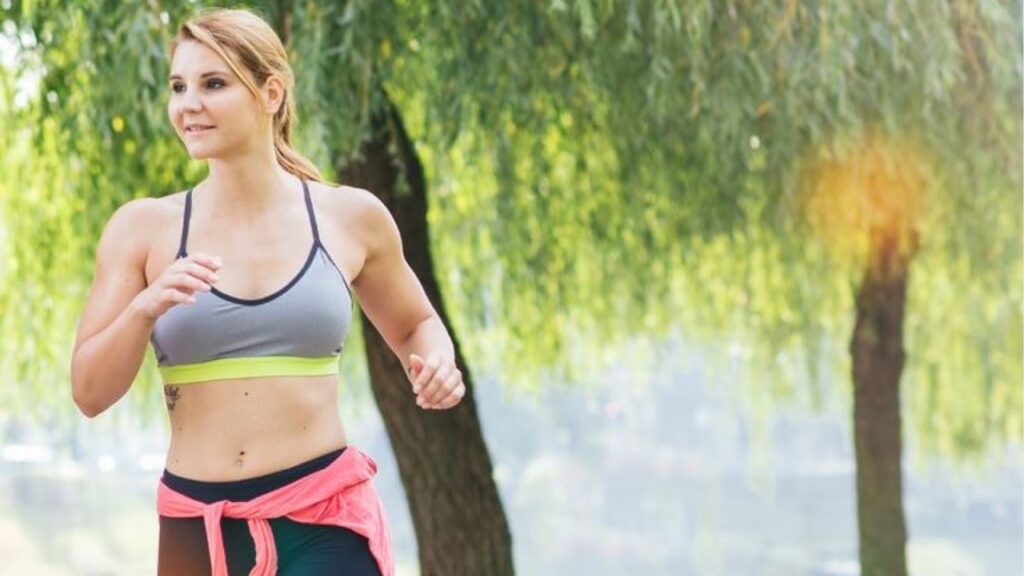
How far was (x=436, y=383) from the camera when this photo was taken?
9.14ft

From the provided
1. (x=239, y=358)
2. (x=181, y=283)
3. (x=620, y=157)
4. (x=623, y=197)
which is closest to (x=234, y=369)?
(x=239, y=358)

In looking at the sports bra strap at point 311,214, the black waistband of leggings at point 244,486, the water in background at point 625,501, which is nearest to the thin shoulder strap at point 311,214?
the sports bra strap at point 311,214

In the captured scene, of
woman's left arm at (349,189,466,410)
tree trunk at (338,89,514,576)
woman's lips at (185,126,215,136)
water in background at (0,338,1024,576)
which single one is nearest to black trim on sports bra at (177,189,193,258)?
woman's lips at (185,126,215,136)

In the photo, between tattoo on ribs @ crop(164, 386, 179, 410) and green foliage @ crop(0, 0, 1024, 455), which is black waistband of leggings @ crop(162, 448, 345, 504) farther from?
green foliage @ crop(0, 0, 1024, 455)

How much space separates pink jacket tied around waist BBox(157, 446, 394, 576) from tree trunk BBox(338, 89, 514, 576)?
3.99 metres

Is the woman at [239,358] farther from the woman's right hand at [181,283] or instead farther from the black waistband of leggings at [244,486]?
the woman's right hand at [181,283]

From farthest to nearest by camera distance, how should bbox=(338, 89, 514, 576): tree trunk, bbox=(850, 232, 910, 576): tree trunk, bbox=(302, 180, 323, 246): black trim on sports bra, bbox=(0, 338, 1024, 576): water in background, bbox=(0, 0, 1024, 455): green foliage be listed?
1. bbox=(0, 338, 1024, 576): water in background
2. bbox=(850, 232, 910, 576): tree trunk
3. bbox=(338, 89, 514, 576): tree trunk
4. bbox=(0, 0, 1024, 455): green foliage
5. bbox=(302, 180, 323, 246): black trim on sports bra

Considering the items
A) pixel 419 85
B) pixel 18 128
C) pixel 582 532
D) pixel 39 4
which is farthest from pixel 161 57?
pixel 582 532

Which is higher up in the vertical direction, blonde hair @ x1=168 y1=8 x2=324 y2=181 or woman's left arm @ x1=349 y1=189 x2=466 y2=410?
blonde hair @ x1=168 y1=8 x2=324 y2=181

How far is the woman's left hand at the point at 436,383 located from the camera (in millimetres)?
2781

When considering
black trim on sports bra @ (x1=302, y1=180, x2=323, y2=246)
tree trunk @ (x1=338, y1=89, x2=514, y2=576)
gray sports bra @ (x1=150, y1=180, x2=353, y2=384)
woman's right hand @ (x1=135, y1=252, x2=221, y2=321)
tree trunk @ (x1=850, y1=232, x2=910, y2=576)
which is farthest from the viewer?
tree trunk @ (x1=850, y1=232, x2=910, y2=576)

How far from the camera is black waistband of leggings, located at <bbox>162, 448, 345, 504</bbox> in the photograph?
2.72 m

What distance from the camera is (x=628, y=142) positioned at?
7625 millimetres

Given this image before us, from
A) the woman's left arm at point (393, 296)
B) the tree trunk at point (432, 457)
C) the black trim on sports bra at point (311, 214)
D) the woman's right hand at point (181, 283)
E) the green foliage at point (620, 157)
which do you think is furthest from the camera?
the tree trunk at point (432, 457)
